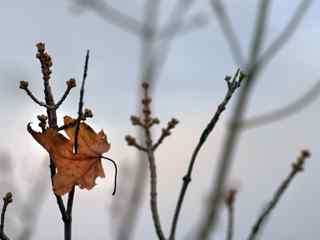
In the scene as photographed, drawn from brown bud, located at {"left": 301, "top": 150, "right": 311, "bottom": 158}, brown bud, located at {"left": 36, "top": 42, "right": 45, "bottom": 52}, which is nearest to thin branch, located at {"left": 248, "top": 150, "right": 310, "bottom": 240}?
brown bud, located at {"left": 301, "top": 150, "right": 311, "bottom": 158}

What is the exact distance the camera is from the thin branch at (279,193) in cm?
168

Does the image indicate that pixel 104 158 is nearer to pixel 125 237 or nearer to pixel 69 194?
pixel 69 194

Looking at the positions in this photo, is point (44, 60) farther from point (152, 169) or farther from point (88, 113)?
point (152, 169)

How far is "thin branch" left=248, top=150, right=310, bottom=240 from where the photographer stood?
1676 millimetres

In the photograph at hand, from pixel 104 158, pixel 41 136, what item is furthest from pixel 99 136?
pixel 41 136

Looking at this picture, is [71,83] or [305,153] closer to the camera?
[71,83]

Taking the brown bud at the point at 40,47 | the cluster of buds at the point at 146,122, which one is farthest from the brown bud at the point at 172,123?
the brown bud at the point at 40,47

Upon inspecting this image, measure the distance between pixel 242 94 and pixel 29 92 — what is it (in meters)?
1.20

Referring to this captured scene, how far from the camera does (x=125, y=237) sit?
9.45ft

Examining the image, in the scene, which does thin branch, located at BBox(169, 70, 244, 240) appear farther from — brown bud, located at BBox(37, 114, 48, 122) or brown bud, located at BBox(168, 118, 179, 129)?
brown bud, located at BBox(37, 114, 48, 122)

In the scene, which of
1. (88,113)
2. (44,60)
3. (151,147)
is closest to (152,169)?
(151,147)

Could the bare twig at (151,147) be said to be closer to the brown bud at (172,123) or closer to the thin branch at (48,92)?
the brown bud at (172,123)

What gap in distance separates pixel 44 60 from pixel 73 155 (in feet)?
0.94

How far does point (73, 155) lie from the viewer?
5.37 ft
